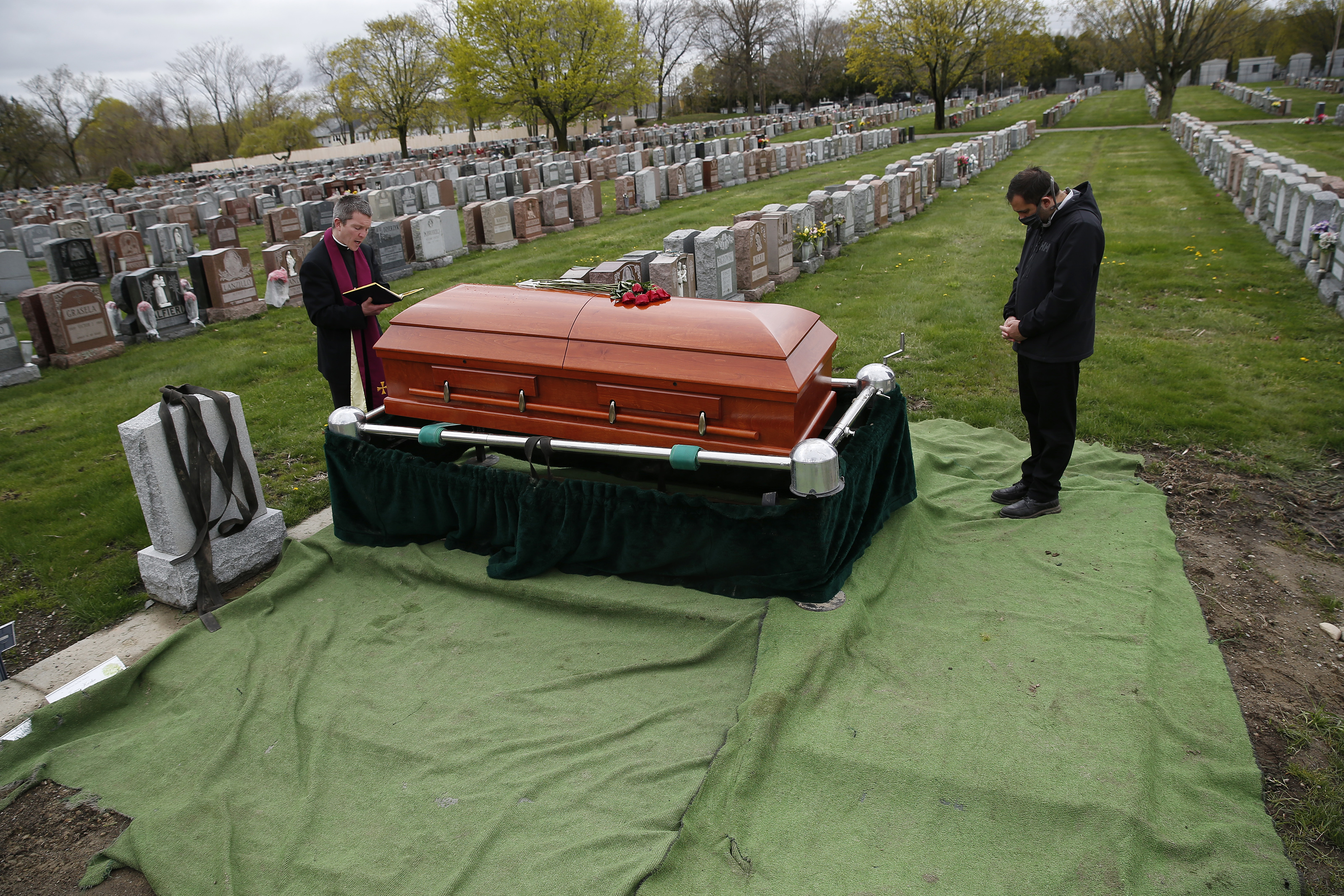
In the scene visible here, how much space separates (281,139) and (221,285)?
52.3 meters

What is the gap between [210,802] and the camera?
267 cm

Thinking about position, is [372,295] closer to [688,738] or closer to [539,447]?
[539,447]

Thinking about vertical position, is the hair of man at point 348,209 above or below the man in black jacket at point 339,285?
above

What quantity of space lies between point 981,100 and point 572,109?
25659 mm

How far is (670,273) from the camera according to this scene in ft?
23.8

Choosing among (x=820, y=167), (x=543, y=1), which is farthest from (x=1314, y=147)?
(x=543, y=1)

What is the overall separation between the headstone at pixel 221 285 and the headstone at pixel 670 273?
6301 mm

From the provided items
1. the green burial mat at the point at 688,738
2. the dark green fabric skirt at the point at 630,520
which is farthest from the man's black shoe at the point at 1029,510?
the dark green fabric skirt at the point at 630,520

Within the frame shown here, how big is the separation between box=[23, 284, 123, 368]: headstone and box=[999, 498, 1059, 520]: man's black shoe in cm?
963

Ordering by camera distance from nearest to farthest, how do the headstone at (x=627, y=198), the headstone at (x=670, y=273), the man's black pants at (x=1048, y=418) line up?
the man's black pants at (x=1048, y=418), the headstone at (x=670, y=273), the headstone at (x=627, y=198)

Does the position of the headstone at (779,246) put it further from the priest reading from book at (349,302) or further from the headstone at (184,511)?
the headstone at (184,511)

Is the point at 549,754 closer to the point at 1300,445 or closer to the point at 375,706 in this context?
the point at 375,706

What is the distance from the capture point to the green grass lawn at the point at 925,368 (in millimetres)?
A: 5051

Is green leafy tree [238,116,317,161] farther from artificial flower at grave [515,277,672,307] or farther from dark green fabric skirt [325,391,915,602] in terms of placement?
dark green fabric skirt [325,391,915,602]
